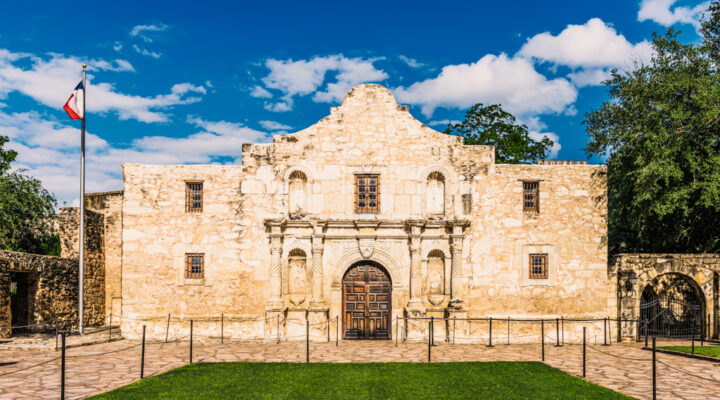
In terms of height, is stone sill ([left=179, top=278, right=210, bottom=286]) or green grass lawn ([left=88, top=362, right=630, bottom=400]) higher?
stone sill ([left=179, top=278, right=210, bottom=286])

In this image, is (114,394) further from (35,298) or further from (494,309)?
(494,309)

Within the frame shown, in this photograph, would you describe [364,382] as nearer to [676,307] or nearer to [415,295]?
[415,295]

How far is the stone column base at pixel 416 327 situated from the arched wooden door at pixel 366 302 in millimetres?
824

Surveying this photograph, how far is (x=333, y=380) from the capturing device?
11.5 meters

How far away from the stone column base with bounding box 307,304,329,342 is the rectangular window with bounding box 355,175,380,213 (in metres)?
3.81

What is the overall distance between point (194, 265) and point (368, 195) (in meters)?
6.77

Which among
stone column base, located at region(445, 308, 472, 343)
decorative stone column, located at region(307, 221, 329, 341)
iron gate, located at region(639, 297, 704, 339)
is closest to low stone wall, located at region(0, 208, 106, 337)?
decorative stone column, located at region(307, 221, 329, 341)

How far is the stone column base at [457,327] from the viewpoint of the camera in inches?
710

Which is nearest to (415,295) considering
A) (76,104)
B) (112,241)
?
(112,241)

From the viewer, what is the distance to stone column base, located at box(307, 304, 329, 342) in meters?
18.1

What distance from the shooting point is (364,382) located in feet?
37.3

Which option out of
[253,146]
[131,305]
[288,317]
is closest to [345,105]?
[253,146]

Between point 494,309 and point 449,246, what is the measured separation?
2.72 m

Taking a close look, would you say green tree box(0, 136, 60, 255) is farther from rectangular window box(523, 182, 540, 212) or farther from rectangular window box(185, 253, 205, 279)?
rectangular window box(523, 182, 540, 212)
